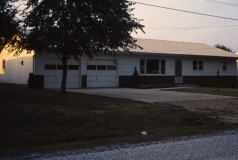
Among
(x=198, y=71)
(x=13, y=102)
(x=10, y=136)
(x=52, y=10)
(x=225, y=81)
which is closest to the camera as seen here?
(x=10, y=136)

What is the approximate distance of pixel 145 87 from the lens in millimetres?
30219

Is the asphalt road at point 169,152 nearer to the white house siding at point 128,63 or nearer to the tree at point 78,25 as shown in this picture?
the tree at point 78,25

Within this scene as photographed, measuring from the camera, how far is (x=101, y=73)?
30500 millimetres

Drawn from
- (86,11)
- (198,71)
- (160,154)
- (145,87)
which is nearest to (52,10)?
(86,11)

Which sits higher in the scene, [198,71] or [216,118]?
[198,71]

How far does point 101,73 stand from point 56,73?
4.23 m

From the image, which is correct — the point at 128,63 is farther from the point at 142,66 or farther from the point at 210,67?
the point at 210,67

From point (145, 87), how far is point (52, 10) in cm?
1404

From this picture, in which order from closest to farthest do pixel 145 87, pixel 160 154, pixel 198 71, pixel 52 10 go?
pixel 160 154 < pixel 52 10 < pixel 145 87 < pixel 198 71

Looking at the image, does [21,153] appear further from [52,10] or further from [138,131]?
[52,10]

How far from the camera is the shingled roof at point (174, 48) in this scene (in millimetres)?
33531

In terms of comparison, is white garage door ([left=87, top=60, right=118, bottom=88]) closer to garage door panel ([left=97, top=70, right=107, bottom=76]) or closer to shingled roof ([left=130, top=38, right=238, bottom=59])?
garage door panel ([left=97, top=70, right=107, bottom=76])

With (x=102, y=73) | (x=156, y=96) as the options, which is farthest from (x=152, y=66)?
(x=156, y=96)

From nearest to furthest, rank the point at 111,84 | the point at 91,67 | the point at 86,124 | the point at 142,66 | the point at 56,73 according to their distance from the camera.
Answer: the point at 86,124 → the point at 56,73 → the point at 91,67 → the point at 111,84 → the point at 142,66
